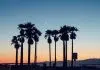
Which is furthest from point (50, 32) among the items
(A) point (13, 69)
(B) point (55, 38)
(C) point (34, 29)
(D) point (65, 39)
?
(A) point (13, 69)

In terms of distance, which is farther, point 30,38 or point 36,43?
point 36,43

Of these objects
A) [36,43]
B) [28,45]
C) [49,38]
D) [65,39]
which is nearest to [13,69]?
[28,45]

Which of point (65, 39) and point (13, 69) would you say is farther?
point (65, 39)

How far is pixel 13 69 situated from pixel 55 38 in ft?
100.0

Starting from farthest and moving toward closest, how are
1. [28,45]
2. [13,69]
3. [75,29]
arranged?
[75,29]
[28,45]
[13,69]

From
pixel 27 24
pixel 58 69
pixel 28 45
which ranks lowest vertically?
pixel 58 69

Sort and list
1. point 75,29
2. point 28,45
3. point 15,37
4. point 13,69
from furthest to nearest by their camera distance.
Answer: point 15,37
point 75,29
point 28,45
point 13,69

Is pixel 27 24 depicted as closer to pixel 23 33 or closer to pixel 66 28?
pixel 23 33

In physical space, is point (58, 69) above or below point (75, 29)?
below

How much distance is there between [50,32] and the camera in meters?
116

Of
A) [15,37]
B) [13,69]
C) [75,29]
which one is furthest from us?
[15,37]

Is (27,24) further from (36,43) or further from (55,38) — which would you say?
(55,38)

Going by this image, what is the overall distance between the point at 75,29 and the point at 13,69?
1047 inches

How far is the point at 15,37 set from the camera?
366 feet
